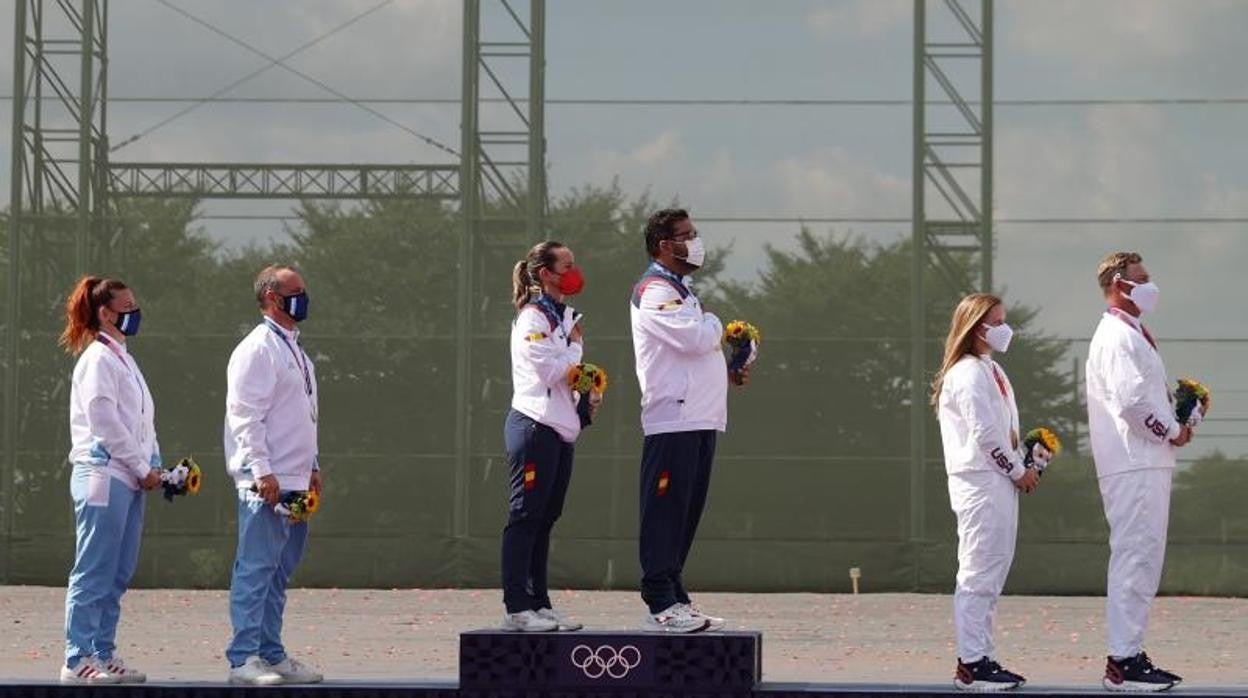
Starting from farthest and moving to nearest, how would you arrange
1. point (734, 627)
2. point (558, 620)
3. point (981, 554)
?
point (734, 627)
point (558, 620)
point (981, 554)

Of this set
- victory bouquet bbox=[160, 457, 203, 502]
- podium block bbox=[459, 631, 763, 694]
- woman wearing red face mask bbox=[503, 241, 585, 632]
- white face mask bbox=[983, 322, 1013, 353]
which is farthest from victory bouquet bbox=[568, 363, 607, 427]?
victory bouquet bbox=[160, 457, 203, 502]

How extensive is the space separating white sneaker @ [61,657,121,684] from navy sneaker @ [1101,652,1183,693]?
3.44m

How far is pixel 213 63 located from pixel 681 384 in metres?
9.85

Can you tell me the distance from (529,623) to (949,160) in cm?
899

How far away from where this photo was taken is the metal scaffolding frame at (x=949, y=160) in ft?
51.7

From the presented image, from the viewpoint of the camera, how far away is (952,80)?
1590 centimetres

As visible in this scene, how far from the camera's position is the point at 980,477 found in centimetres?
757

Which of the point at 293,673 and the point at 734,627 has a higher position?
the point at 293,673

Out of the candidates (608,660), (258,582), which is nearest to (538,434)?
(608,660)

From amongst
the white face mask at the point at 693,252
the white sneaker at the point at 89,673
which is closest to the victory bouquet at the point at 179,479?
the white sneaker at the point at 89,673

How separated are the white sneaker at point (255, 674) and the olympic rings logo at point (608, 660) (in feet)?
3.59

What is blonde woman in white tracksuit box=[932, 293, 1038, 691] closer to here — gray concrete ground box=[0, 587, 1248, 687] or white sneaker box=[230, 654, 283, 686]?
gray concrete ground box=[0, 587, 1248, 687]

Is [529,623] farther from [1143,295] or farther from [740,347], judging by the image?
[1143,295]

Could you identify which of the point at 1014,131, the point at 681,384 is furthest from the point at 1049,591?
the point at 681,384
